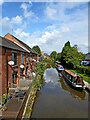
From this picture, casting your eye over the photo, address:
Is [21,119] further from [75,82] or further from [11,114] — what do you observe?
[75,82]

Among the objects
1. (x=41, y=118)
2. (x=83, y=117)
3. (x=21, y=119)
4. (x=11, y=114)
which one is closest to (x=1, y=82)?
(x=11, y=114)

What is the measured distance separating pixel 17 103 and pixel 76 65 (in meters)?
25.9

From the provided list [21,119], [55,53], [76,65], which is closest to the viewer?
[21,119]

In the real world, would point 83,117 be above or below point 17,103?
below

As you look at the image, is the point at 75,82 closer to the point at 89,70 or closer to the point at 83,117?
the point at 83,117

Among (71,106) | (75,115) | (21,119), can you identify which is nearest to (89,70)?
(71,106)

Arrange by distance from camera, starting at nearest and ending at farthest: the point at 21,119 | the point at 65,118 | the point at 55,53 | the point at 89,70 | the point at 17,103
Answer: the point at 21,119 → the point at 65,118 → the point at 17,103 → the point at 89,70 → the point at 55,53

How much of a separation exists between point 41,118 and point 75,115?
10.9ft

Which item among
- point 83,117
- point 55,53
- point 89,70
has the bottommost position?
point 83,117

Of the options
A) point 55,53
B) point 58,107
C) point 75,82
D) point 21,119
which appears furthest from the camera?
point 55,53

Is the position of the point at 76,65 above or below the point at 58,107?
above

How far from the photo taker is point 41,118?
7.45 m

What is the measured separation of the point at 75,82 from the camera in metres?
14.1

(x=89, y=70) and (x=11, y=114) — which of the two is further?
(x=89, y=70)
